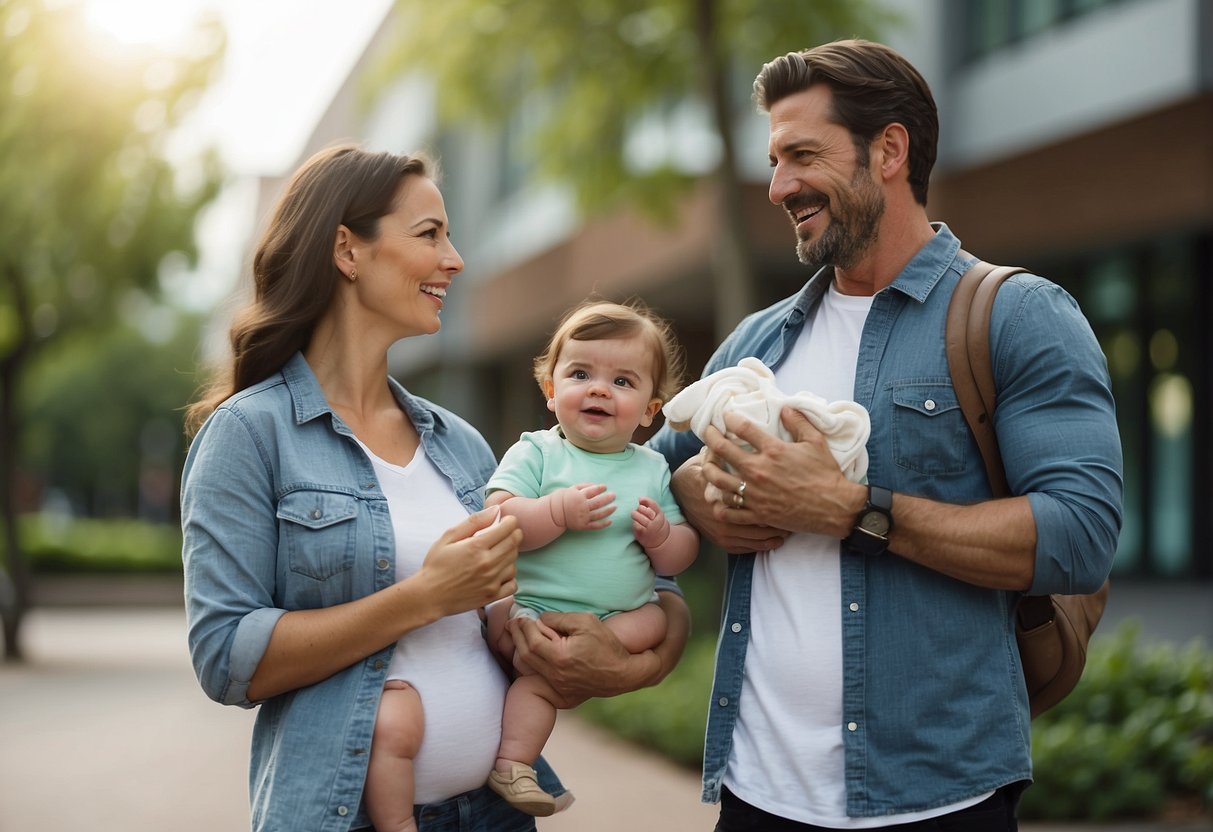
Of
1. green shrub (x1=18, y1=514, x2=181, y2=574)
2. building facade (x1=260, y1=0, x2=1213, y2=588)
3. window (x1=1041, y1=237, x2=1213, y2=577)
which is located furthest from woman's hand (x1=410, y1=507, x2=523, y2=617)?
green shrub (x1=18, y1=514, x2=181, y2=574)

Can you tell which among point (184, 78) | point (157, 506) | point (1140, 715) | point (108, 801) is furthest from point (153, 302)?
point (157, 506)

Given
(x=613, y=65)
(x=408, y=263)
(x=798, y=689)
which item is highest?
(x=613, y=65)

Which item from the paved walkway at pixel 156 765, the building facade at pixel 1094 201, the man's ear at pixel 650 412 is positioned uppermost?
the building facade at pixel 1094 201

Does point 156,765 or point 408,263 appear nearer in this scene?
point 408,263

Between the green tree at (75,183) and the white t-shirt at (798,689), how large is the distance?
14.7 m

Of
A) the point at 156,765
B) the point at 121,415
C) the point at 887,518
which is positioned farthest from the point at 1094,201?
the point at 121,415

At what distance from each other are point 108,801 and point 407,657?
6.68m

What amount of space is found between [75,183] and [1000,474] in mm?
15548

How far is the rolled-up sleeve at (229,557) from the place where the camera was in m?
2.72

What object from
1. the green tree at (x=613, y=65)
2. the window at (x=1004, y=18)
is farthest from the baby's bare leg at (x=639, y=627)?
the window at (x=1004, y=18)

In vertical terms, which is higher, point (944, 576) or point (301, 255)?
point (301, 255)

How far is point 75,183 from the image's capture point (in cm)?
1631

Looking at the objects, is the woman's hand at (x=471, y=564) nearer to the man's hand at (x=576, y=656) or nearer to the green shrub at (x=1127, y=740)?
the man's hand at (x=576, y=656)

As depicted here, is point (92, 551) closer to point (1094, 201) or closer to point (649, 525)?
point (1094, 201)
